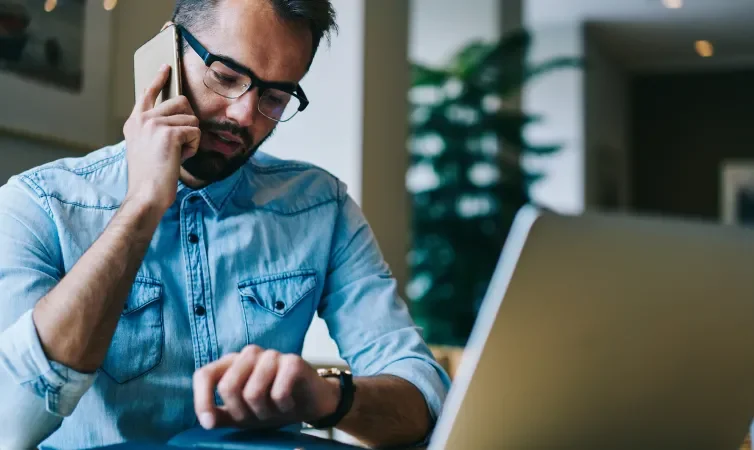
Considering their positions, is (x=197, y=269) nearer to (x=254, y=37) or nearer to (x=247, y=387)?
(x=254, y=37)

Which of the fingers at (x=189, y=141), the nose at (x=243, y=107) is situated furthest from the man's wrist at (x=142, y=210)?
the nose at (x=243, y=107)

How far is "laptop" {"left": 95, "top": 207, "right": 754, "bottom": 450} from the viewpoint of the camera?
21.8 inches

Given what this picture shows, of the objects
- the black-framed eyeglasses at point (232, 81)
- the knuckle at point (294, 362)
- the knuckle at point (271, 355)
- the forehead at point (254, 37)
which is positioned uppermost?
the forehead at point (254, 37)

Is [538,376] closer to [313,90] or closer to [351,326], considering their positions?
[351,326]

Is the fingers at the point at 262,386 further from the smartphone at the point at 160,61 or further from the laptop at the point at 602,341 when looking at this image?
the smartphone at the point at 160,61

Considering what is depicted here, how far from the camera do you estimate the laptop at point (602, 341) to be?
1.82 feet

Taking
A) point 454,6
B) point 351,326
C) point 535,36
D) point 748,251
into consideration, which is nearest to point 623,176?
point 535,36

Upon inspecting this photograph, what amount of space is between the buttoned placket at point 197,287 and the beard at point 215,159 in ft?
0.12

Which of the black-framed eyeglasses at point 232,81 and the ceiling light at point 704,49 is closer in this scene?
the black-framed eyeglasses at point 232,81

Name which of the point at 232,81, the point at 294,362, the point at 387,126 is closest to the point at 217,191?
the point at 232,81

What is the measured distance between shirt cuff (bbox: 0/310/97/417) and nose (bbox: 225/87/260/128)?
38 cm

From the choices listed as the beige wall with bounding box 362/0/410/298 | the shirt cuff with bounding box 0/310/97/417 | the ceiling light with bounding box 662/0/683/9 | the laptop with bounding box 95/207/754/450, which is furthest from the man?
the ceiling light with bounding box 662/0/683/9

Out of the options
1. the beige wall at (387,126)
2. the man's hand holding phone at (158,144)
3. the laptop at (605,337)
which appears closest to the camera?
the laptop at (605,337)

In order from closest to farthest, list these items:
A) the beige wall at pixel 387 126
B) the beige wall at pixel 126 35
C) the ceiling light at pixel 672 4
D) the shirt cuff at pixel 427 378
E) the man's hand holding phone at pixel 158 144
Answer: the man's hand holding phone at pixel 158 144 < the shirt cuff at pixel 427 378 < the beige wall at pixel 126 35 < the beige wall at pixel 387 126 < the ceiling light at pixel 672 4
